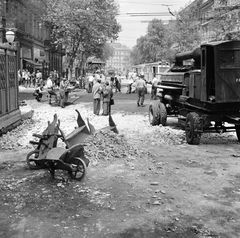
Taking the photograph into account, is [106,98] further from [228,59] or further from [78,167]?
[78,167]

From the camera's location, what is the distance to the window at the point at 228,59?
8.65 m

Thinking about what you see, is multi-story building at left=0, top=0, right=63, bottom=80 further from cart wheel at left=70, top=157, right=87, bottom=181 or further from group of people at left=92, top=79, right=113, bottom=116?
cart wheel at left=70, top=157, right=87, bottom=181

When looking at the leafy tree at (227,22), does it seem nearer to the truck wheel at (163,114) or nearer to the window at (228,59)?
the truck wheel at (163,114)

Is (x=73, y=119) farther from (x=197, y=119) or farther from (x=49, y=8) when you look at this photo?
(x=49, y=8)

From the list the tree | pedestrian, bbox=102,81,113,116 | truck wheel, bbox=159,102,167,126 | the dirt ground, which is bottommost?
the dirt ground

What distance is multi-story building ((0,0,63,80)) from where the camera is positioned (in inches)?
1433

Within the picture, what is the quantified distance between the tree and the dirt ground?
26223 millimetres

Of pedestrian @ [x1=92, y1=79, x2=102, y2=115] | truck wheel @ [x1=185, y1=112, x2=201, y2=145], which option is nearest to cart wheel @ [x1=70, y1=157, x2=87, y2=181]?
truck wheel @ [x1=185, y1=112, x2=201, y2=145]

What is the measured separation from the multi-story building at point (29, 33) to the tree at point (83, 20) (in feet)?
10.5

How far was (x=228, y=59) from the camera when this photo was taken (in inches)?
342

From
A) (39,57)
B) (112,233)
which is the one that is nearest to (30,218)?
(112,233)

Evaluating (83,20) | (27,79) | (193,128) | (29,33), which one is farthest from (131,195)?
(29,33)

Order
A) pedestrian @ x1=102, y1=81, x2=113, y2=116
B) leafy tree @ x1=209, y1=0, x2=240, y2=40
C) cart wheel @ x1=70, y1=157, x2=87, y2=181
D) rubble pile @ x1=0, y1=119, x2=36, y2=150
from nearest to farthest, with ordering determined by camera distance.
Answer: cart wheel @ x1=70, y1=157, x2=87, y2=181, rubble pile @ x1=0, y1=119, x2=36, y2=150, pedestrian @ x1=102, y1=81, x2=113, y2=116, leafy tree @ x1=209, y1=0, x2=240, y2=40

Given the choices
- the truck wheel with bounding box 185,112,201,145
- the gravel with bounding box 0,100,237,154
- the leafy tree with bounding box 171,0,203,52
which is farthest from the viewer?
the leafy tree with bounding box 171,0,203,52
